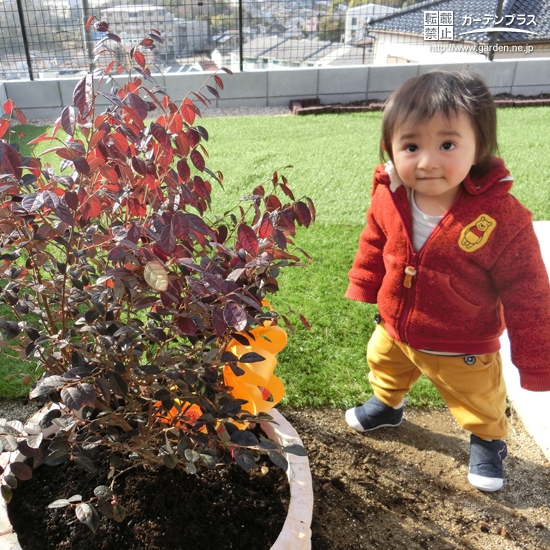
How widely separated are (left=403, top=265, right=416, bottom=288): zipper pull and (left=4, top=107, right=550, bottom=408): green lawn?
28.6 inches

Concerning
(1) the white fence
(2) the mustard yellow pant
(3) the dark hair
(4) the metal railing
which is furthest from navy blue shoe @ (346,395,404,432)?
(1) the white fence

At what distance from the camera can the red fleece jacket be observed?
1.55 m

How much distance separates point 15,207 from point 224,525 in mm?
927

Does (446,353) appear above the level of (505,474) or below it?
→ above

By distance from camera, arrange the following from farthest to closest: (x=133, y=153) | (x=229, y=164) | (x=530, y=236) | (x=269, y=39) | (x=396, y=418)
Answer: (x=269, y=39), (x=229, y=164), (x=396, y=418), (x=530, y=236), (x=133, y=153)

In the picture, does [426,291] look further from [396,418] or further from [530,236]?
[396,418]

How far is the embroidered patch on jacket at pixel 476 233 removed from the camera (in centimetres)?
155

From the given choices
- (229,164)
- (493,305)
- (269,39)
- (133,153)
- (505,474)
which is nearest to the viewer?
(133,153)

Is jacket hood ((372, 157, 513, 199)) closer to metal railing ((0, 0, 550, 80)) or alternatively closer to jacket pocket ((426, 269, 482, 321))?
jacket pocket ((426, 269, 482, 321))

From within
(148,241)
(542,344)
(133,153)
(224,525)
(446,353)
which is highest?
(133,153)

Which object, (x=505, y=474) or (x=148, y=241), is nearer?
(x=148, y=241)

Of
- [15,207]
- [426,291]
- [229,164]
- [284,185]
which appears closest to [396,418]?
[426,291]

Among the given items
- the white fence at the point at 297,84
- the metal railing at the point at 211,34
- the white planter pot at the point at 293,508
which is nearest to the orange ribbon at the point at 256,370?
the white planter pot at the point at 293,508

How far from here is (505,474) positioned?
194 centimetres
